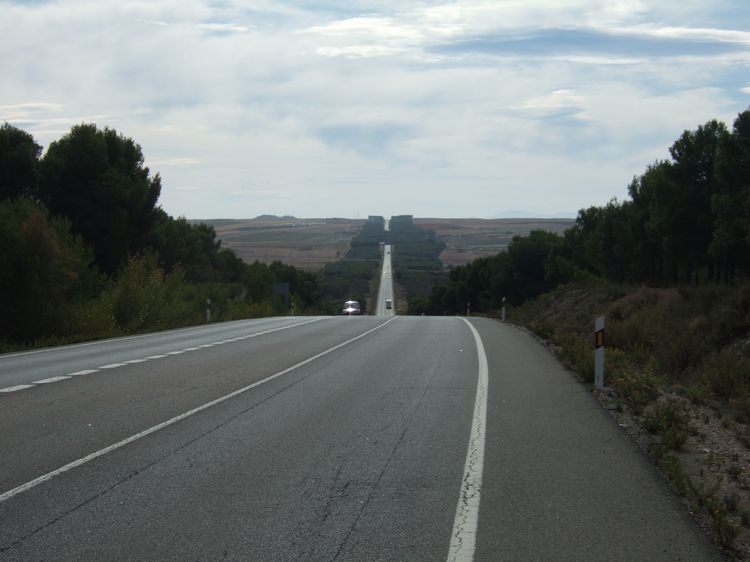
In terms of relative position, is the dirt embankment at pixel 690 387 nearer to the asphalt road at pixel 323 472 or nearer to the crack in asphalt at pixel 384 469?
the asphalt road at pixel 323 472

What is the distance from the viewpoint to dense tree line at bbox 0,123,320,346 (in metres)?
26.6

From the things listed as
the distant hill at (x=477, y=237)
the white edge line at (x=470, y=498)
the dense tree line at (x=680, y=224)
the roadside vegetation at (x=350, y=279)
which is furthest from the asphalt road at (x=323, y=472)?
the distant hill at (x=477, y=237)

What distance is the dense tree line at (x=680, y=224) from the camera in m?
31.6

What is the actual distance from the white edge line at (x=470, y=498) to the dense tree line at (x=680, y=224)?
19.9 metres

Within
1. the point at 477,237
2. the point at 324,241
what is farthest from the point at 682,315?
the point at 324,241

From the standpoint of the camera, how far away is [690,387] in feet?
44.9

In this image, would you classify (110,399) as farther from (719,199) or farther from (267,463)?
(719,199)

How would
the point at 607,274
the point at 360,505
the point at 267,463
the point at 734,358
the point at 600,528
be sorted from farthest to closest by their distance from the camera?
1. the point at 607,274
2. the point at 734,358
3. the point at 267,463
4. the point at 360,505
5. the point at 600,528

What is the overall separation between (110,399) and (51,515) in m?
5.92

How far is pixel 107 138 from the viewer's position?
4912 centimetres

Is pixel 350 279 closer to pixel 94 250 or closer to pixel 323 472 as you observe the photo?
pixel 94 250

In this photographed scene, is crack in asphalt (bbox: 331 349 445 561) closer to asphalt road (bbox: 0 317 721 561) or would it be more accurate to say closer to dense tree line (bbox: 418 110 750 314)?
asphalt road (bbox: 0 317 721 561)

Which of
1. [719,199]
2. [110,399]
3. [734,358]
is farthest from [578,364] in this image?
[719,199]

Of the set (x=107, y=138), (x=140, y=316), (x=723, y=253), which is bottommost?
(x=140, y=316)
